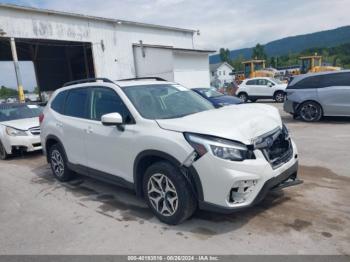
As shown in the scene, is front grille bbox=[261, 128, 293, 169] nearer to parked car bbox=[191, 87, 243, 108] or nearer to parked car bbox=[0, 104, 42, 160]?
parked car bbox=[0, 104, 42, 160]

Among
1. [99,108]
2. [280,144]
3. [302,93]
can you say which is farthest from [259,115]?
[302,93]

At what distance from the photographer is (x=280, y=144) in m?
3.89

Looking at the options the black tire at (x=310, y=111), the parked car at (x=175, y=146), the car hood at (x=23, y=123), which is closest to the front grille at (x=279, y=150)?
the parked car at (x=175, y=146)

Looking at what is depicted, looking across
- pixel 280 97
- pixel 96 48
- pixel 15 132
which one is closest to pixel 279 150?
pixel 15 132

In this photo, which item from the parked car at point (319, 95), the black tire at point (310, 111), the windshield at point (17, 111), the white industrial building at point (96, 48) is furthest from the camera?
the white industrial building at point (96, 48)

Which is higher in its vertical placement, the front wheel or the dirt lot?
the dirt lot

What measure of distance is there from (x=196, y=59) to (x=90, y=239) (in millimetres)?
23352

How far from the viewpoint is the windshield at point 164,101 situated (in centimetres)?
422

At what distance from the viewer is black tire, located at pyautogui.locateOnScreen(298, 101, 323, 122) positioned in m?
10.4

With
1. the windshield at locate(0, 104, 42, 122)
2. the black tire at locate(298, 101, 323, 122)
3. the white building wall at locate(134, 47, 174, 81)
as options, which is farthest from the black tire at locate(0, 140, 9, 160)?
the white building wall at locate(134, 47, 174, 81)

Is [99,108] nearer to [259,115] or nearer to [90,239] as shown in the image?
[90,239]

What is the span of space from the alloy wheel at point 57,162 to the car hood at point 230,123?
2.83 meters

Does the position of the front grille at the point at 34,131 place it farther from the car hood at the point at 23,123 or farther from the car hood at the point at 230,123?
the car hood at the point at 230,123

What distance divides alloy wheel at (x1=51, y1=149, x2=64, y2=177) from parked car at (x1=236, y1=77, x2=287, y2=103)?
16.6 metres
